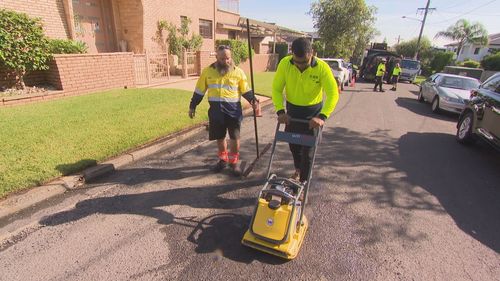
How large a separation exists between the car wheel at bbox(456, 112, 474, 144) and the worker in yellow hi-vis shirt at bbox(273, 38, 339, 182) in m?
4.74

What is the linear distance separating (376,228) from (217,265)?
73.7 inches

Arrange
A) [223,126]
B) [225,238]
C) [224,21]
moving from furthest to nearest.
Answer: [224,21] → [223,126] → [225,238]

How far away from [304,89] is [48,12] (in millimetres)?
11108

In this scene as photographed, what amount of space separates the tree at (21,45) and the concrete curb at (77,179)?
464 centimetres

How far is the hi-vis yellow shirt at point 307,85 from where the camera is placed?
3262 millimetres

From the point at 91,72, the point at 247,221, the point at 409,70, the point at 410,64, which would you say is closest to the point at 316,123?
the point at 247,221

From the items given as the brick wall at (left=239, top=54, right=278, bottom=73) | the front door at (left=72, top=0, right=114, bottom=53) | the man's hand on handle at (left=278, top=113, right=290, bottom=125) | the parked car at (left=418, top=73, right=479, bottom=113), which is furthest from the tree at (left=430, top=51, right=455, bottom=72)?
the man's hand on handle at (left=278, top=113, right=290, bottom=125)

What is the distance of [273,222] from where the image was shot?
8.96 feet

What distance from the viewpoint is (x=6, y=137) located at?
5023 millimetres

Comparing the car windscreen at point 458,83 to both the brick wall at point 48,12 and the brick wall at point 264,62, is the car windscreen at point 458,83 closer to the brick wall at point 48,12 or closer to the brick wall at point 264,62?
the brick wall at point 264,62

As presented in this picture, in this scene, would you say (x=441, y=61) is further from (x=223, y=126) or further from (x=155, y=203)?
(x=155, y=203)

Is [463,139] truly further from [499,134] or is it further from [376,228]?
[376,228]

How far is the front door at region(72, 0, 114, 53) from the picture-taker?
11.8 metres

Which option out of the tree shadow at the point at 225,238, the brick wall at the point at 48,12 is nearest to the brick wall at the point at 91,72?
the brick wall at the point at 48,12
